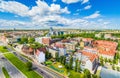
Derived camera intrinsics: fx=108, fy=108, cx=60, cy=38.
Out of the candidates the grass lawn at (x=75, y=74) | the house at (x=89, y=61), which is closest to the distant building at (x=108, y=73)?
the house at (x=89, y=61)

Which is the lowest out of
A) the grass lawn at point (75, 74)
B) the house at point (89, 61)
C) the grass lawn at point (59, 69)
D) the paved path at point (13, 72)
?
the grass lawn at point (75, 74)

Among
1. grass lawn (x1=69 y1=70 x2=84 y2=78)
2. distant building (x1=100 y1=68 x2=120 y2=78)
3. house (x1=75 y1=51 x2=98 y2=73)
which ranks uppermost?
house (x1=75 y1=51 x2=98 y2=73)

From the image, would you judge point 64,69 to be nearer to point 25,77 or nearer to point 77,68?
point 77,68

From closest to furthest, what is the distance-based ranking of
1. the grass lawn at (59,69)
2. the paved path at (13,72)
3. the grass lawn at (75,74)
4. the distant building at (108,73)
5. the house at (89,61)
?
the paved path at (13,72), the grass lawn at (75,74), the distant building at (108,73), the grass lawn at (59,69), the house at (89,61)

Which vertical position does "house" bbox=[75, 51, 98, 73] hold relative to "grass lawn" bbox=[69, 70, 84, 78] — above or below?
above

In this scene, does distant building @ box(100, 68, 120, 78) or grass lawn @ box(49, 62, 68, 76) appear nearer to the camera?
distant building @ box(100, 68, 120, 78)

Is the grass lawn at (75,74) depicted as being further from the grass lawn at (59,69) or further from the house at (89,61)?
the house at (89,61)

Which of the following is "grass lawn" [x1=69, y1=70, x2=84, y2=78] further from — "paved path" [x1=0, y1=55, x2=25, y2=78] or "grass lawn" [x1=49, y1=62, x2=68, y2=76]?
"paved path" [x1=0, y1=55, x2=25, y2=78]

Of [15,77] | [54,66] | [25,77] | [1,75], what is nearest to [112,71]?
[54,66]

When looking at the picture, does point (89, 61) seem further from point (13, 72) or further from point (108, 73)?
point (13, 72)

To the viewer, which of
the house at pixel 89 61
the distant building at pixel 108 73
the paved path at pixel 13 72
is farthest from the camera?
the house at pixel 89 61

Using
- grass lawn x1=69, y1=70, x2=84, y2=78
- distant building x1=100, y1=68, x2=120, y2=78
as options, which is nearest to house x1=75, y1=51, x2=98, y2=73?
distant building x1=100, y1=68, x2=120, y2=78
